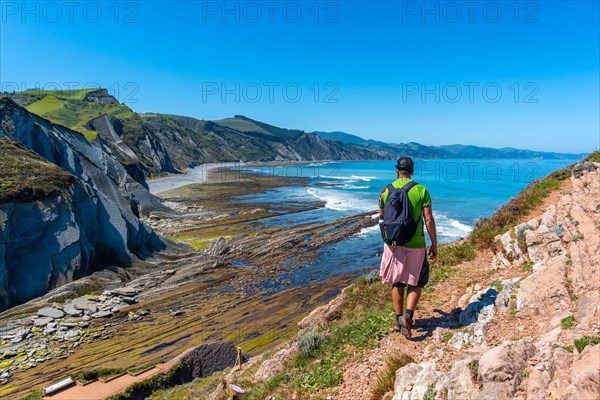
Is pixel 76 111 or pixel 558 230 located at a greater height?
pixel 76 111

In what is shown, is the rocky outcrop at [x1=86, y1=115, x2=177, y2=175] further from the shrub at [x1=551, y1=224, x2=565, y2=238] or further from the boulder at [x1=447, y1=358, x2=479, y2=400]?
the boulder at [x1=447, y1=358, x2=479, y2=400]

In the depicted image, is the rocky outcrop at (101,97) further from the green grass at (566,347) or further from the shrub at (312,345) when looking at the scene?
the green grass at (566,347)

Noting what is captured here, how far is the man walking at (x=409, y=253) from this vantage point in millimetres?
5086

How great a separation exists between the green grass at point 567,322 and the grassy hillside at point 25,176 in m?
25.1

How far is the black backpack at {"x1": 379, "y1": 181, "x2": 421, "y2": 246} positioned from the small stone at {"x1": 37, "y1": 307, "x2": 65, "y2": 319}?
19971 millimetres

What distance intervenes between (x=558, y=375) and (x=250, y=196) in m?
64.5

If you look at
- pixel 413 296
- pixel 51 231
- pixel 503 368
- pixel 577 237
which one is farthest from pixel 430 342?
pixel 51 231

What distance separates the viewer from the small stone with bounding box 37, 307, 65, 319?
1819cm

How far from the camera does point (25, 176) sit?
881 inches

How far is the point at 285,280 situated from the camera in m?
24.7

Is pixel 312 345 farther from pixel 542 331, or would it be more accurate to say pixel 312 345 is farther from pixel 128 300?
pixel 128 300

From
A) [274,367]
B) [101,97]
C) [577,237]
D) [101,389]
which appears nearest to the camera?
[577,237]

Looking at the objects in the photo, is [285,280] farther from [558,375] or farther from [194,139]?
[194,139]

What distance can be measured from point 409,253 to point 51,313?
2038 centimetres
